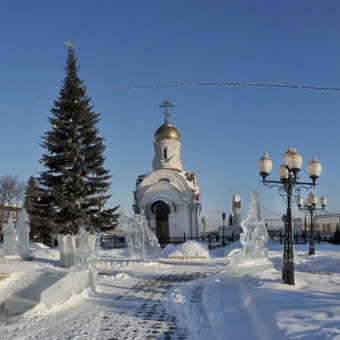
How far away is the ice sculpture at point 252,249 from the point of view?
456 inches

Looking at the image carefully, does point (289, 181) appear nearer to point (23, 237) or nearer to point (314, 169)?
point (314, 169)

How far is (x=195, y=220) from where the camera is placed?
30.1m

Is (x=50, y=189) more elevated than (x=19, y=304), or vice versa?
(x=50, y=189)

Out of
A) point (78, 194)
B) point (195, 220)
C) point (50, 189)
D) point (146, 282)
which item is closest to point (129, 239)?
point (78, 194)

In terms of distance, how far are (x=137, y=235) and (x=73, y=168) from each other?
17.1 feet

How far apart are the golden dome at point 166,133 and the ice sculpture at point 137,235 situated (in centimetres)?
1467

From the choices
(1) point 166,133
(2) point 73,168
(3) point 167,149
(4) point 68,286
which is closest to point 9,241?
(2) point 73,168

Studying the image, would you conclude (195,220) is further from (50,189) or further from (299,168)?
(299,168)

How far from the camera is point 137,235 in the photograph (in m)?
20.1

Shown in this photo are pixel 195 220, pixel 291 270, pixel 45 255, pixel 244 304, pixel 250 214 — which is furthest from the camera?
pixel 195 220

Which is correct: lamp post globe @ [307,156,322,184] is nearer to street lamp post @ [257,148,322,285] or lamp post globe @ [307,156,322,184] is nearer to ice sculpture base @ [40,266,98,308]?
street lamp post @ [257,148,322,285]

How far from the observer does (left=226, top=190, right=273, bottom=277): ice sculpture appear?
11.6 meters

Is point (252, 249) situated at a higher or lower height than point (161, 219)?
lower

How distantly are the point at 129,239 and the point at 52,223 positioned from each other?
14.1 ft
